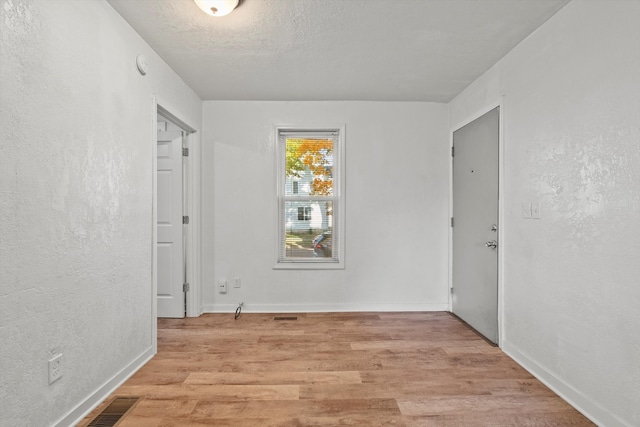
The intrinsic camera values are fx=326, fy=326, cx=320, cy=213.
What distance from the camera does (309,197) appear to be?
381 cm

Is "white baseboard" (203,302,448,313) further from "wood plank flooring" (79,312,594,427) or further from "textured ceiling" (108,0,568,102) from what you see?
"textured ceiling" (108,0,568,102)

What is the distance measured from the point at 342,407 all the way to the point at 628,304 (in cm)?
159

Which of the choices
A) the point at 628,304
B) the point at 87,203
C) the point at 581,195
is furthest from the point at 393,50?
the point at 87,203

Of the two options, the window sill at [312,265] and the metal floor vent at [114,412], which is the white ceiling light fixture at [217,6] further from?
the window sill at [312,265]

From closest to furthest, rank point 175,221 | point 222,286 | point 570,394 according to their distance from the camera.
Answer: point 570,394
point 175,221
point 222,286

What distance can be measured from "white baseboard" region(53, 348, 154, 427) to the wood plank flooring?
0.14 ft

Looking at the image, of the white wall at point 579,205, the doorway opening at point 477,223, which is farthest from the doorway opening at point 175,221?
the white wall at point 579,205

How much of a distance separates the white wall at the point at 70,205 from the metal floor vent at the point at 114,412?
0.36ft

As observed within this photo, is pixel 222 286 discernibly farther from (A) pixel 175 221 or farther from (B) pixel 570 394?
(B) pixel 570 394

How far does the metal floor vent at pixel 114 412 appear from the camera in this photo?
5.83 ft

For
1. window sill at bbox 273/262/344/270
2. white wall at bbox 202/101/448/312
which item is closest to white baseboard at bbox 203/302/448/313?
white wall at bbox 202/101/448/312

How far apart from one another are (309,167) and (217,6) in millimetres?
2064

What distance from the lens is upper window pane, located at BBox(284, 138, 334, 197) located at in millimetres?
3801

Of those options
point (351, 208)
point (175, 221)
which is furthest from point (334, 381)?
point (175, 221)
